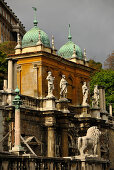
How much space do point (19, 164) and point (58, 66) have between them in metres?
18.8

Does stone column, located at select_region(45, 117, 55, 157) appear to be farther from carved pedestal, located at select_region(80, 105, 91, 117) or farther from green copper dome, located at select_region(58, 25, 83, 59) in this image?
green copper dome, located at select_region(58, 25, 83, 59)

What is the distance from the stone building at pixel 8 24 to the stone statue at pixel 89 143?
49082 mm

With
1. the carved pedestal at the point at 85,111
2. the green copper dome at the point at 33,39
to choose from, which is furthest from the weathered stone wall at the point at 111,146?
the green copper dome at the point at 33,39

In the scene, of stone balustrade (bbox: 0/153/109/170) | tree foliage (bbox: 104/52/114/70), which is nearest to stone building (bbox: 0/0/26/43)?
tree foliage (bbox: 104/52/114/70)

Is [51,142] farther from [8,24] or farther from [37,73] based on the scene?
[8,24]

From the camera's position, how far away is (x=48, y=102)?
30641 millimetres

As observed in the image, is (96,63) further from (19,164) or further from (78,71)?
(19,164)

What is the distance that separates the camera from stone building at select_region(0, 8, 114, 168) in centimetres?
2834

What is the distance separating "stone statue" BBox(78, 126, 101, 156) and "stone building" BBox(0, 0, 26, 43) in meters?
49.1

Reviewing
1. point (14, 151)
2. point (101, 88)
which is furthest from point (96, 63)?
point (14, 151)

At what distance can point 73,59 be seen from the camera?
127 feet

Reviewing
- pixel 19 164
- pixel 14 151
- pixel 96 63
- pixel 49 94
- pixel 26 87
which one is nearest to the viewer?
pixel 19 164

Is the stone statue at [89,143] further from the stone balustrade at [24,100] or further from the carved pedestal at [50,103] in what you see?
the carved pedestal at [50,103]

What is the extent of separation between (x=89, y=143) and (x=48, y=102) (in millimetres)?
7728
